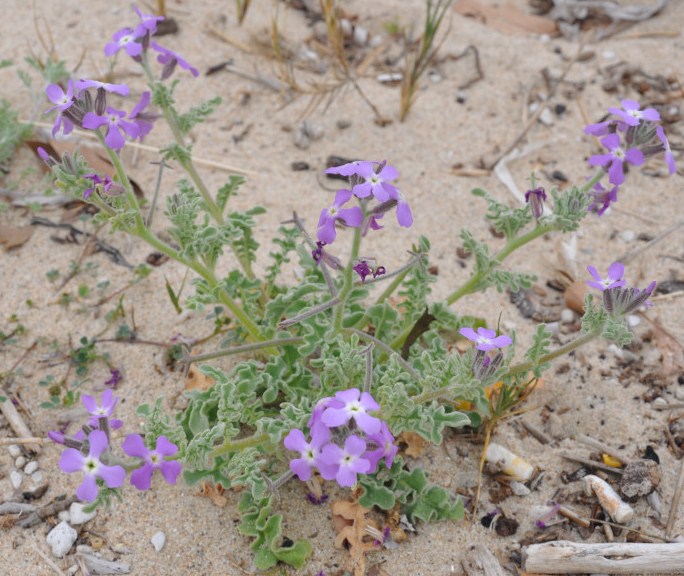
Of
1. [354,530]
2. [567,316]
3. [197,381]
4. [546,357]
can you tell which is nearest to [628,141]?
[546,357]

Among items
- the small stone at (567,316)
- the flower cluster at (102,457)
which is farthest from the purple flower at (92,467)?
the small stone at (567,316)

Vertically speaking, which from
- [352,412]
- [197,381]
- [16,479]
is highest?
[352,412]

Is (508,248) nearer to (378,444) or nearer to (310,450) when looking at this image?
(378,444)

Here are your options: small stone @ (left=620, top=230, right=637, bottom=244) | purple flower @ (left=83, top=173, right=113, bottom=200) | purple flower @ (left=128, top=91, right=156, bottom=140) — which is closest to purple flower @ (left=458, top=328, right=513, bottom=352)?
purple flower @ (left=83, top=173, right=113, bottom=200)

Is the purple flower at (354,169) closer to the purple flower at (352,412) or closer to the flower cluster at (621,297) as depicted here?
the purple flower at (352,412)

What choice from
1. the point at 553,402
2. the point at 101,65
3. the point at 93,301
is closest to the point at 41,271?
the point at 93,301
